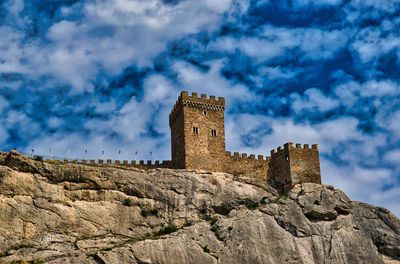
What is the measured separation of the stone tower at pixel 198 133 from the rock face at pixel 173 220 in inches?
89.6

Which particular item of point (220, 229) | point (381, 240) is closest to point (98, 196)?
point (220, 229)

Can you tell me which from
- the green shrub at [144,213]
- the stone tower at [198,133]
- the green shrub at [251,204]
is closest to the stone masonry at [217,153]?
the stone tower at [198,133]

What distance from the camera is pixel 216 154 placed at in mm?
68938

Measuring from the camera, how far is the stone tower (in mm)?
67812

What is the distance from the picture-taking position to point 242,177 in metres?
68.6

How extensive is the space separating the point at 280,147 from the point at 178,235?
21126mm

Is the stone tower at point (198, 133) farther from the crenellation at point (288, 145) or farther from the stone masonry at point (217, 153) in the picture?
the crenellation at point (288, 145)

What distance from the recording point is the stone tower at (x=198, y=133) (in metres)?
67.8

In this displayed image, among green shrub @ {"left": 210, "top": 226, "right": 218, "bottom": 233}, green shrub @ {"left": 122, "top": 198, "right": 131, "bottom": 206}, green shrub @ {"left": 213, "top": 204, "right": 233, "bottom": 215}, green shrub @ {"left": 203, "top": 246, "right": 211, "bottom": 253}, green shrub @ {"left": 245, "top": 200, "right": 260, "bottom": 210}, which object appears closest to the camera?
green shrub @ {"left": 203, "top": 246, "right": 211, "bottom": 253}

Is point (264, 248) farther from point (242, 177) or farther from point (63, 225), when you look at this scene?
point (63, 225)

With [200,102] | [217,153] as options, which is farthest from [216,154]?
[200,102]

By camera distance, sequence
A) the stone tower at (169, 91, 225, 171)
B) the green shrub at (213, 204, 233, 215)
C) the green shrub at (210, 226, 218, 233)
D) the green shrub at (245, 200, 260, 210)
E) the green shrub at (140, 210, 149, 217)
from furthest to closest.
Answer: the stone tower at (169, 91, 225, 171) → the green shrub at (245, 200, 260, 210) → the green shrub at (213, 204, 233, 215) → the green shrub at (140, 210, 149, 217) → the green shrub at (210, 226, 218, 233)

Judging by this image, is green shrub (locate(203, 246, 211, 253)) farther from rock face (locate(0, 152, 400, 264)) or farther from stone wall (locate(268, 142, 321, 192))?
stone wall (locate(268, 142, 321, 192))

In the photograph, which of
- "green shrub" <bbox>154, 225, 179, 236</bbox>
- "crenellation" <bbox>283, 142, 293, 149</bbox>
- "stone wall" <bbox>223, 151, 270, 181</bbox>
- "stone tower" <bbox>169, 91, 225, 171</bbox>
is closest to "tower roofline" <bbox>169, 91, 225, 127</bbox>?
"stone tower" <bbox>169, 91, 225, 171</bbox>
